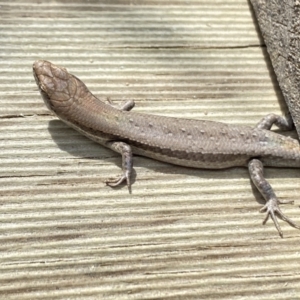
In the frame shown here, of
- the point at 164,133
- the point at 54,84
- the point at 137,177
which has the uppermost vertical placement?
the point at 54,84

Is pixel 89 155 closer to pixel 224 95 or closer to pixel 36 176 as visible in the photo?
pixel 36 176

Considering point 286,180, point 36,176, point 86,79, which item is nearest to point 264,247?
point 286,180

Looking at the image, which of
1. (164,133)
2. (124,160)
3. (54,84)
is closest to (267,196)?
(164,133)

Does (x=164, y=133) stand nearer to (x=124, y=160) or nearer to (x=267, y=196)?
(x=124, y=160)

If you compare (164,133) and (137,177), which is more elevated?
(164,133)

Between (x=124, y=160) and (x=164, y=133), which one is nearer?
(x=124, y=160)

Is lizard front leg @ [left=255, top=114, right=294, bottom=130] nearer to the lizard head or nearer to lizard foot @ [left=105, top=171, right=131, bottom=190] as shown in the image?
lizard foot @ [left=105, top=171, right=131, bottom=190]

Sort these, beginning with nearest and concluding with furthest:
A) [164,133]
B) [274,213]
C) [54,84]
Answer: [274,213]
[54,84]
[164,133]
